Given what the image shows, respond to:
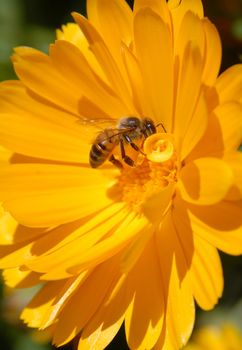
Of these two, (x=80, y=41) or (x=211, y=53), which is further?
(x=80, y=41)

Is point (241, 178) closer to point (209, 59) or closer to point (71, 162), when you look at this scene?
point (209, 59)

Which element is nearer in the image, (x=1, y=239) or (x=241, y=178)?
(x=241, y=178)

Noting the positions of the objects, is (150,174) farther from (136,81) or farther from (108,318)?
(108,318)

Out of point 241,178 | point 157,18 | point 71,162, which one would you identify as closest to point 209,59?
point 157,18

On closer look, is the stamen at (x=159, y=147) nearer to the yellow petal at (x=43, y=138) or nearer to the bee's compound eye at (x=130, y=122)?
the bee's compound eye at (x=130, y=122)

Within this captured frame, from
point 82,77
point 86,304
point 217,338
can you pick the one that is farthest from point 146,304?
point 217,338

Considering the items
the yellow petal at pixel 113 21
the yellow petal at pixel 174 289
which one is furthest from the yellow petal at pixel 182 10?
the yellow petal at pixel 174 289
